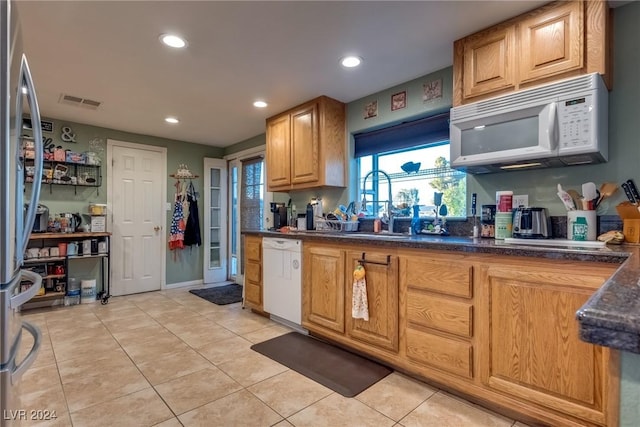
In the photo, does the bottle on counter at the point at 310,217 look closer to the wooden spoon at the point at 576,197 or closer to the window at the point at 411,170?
the window at the point at 411,170

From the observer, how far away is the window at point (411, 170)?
2639mm

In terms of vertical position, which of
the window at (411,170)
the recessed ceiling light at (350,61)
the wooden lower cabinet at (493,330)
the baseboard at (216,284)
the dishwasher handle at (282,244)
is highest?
the recessed ceiling light at (350,61)

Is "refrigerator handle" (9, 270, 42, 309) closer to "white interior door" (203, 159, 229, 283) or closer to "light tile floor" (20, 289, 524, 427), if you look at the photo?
"light tile floor" (20, 289, 524, 427)

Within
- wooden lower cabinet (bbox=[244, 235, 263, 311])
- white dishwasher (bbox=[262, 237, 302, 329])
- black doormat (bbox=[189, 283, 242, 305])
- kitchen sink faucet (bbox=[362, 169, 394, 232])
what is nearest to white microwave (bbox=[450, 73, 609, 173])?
kitchen sink faucet (bbox=[362, 169, 394, 232])

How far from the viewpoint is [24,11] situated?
6.09 feet

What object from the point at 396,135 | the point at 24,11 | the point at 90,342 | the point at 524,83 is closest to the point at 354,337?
the point at 396,135

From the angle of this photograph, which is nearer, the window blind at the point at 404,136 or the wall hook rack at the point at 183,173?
the window blind at the point at 404,136

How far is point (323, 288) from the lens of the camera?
8.72 feet

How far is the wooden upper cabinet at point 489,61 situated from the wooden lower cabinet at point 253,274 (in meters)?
2.39

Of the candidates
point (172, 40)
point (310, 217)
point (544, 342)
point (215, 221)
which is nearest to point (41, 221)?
point (215, 221)

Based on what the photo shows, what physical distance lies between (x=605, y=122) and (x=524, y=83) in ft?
1.58

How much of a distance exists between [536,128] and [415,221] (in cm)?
113

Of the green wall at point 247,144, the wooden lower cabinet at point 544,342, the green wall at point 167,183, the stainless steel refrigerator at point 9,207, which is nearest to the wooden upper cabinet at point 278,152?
the green wall at point 247,144

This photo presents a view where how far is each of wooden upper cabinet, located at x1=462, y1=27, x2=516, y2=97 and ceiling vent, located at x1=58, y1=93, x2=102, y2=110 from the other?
3.48 metres
